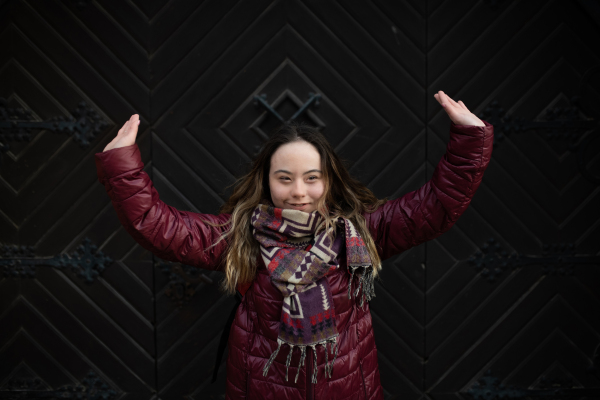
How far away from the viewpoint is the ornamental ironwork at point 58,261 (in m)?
2.20

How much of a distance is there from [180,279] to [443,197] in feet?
4.88

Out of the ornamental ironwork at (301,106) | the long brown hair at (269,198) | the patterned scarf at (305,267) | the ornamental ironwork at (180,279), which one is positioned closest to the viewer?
the patterned scarf at (305,267)

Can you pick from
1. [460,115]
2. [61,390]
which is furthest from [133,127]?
[61,390]

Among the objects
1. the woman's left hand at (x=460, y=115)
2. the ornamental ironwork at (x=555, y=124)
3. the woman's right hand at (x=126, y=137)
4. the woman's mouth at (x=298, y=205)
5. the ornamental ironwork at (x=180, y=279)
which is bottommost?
the ornamental ironwork at (x=180, y=279)

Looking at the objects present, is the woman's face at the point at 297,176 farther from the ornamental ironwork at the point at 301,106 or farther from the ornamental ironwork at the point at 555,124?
the ornamental ironwork at the point at 555,124

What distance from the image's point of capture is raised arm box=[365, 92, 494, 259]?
1.35 m

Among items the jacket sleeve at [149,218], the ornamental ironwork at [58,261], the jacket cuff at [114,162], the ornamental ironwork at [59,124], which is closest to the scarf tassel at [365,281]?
the jacket sleeve at [149,218]

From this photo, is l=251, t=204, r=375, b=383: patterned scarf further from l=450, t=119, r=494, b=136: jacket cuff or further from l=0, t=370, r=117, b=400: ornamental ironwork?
l=0, t=370, r=117, b=400: ornamental ironwork

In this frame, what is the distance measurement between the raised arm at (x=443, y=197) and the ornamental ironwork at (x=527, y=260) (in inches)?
34.3

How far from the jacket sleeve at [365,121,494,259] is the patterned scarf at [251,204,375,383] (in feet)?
0.53

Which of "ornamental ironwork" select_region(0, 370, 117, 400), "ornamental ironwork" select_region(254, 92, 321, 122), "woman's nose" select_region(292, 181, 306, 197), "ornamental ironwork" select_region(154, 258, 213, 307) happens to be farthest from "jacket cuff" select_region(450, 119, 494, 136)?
"ornamental ironwork" select_region(0, 370, 117, 400)

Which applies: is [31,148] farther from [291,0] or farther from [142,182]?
[291,0]

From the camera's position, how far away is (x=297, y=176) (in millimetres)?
1470

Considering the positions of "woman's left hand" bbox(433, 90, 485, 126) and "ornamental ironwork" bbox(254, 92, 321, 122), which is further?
"ornamental ironwork" bbox(254, 92, 321, 122)
